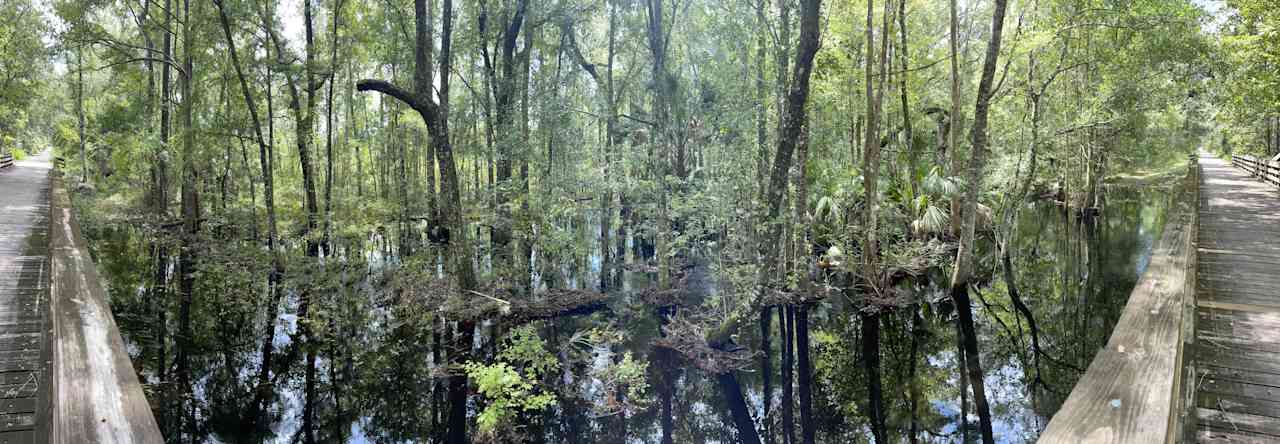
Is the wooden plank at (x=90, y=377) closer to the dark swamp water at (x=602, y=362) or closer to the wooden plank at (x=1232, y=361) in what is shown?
the dark swamp water at (x=602, y=362)

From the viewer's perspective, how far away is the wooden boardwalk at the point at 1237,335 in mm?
3398

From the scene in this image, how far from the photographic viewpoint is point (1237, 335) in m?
4.73

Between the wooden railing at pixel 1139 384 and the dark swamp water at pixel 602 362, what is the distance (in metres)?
3.40

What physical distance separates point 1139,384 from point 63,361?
5.99m

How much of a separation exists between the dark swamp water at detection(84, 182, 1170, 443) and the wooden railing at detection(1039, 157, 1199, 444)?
3.40 meters

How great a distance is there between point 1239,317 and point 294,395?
10607mm

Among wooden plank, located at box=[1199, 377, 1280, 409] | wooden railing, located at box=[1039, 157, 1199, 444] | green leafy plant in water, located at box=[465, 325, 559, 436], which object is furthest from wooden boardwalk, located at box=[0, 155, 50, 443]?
wooden plank, located at box=[1199, 377, 1280, 409]

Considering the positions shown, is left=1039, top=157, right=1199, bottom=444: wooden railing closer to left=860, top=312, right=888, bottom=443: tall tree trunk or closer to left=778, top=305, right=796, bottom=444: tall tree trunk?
left=860, top=312, right=888, bottom=443: tall tree trunk

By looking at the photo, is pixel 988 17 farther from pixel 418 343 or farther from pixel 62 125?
pixel 62 125

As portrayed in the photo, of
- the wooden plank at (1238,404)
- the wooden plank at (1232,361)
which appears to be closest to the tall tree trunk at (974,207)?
the wooden plank at (1232,361)

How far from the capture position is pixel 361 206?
18.1 meters

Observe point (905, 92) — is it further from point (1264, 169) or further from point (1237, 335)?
point (1264, 169)

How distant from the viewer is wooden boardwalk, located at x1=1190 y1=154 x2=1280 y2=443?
3.40 m

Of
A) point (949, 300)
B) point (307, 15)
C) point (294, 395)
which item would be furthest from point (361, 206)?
point (949, 300)
